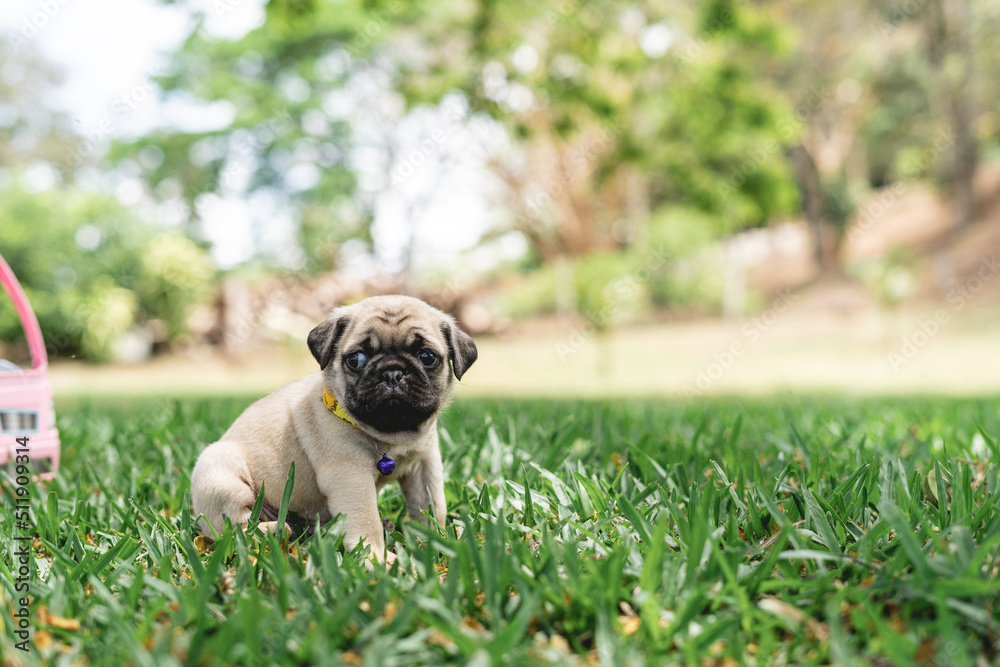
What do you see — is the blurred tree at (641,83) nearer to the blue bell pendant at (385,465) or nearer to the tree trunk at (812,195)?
the blue bell pendant at (385,465)

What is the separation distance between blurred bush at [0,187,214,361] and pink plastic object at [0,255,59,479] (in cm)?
1733

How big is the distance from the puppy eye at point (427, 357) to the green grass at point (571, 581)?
53 centimetres

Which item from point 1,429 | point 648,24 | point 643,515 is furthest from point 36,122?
point 643,515

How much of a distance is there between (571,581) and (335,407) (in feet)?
3.35

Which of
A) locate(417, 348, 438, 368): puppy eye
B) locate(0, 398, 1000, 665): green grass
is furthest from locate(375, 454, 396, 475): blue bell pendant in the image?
locate(417, 348, 438, 368): puppy eye

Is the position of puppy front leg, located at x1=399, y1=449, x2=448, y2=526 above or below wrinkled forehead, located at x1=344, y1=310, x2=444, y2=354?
below

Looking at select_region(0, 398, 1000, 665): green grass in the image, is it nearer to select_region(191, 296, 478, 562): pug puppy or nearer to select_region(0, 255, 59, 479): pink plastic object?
select_region(191, 296, 478, 562): pug puppy

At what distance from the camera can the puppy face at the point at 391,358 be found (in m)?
2.18

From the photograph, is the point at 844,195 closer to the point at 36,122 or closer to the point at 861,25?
the point at 861,25

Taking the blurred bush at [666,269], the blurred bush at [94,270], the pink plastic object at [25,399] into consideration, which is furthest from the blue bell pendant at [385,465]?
the blurred bush at [666,269]

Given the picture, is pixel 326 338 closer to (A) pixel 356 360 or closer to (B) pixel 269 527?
(A) pixel 356 360

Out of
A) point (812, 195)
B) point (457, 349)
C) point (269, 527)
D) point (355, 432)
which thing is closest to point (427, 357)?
point (457, 349)

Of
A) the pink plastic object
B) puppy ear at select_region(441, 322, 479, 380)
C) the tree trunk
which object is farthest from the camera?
the tree trunk

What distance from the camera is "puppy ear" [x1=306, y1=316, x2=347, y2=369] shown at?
2316 mm
